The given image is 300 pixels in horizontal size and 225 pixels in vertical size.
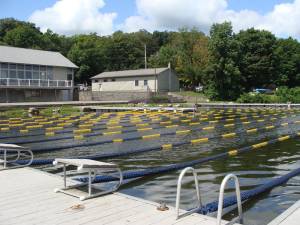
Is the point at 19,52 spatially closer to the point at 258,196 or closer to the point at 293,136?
the point at 293,136

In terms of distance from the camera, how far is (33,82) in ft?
144

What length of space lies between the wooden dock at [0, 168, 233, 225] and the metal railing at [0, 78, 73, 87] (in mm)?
36889

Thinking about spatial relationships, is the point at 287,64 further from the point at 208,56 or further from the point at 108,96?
the point at 108,96

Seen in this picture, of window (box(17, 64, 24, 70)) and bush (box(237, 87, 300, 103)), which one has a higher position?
window (box(17, 64, 24, 70))

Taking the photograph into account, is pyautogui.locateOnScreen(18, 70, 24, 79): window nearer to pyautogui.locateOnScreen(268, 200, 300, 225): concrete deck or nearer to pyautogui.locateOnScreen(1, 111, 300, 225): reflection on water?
pyautogui.locateOnScreen(1, 111, 300, 225): reflection on water

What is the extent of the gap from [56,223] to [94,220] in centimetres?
49

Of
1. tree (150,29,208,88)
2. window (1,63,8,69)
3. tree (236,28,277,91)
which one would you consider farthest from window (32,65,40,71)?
Answer: tree (236,28,277,91)

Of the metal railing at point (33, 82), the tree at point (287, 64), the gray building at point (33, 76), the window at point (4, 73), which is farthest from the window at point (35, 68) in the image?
the tree at point (287, 64)

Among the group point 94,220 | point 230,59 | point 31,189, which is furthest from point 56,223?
point 230,59

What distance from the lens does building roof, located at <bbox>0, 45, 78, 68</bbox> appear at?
4384 cm

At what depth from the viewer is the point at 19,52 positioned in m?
47.2

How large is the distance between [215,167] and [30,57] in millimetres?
41053

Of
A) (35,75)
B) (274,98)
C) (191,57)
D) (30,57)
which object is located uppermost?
(191,57)

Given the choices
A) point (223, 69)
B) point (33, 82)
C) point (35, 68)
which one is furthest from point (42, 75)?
point (223, 69)
